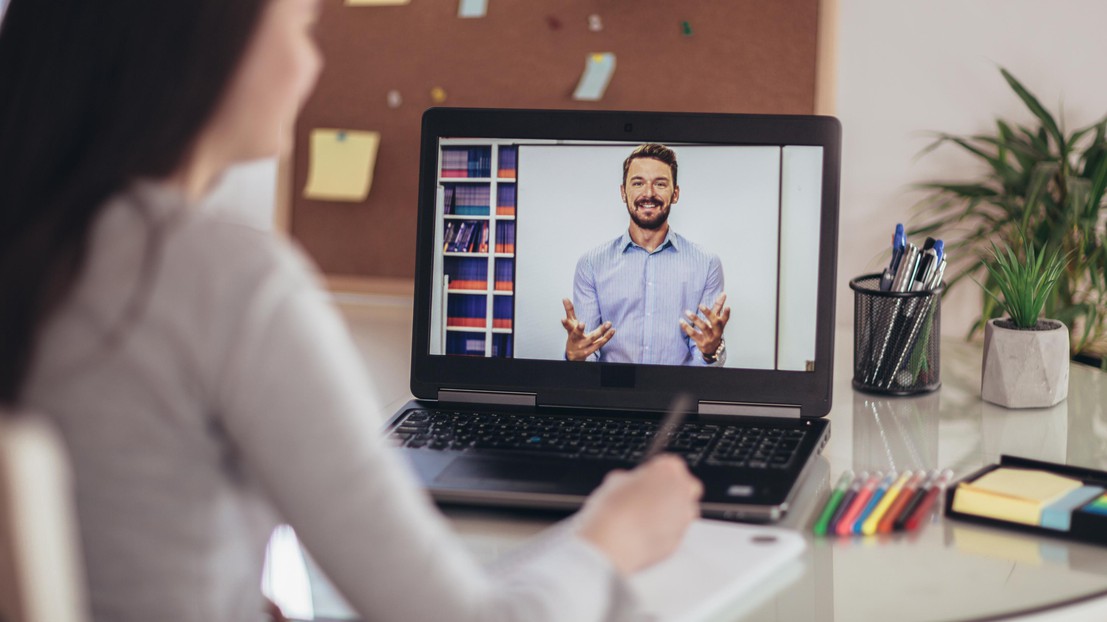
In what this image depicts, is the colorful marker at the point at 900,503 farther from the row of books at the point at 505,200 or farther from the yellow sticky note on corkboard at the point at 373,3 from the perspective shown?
the yellow sticky note on corkboard at the point at 373,3

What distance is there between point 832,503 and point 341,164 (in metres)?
1.25

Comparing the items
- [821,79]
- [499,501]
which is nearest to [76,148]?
[499,501]

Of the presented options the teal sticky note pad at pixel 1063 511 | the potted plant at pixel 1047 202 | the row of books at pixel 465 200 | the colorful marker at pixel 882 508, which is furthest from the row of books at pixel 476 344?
the potted plant at pixel 1047 202

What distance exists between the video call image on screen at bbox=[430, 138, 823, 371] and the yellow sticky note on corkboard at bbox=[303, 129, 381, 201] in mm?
794

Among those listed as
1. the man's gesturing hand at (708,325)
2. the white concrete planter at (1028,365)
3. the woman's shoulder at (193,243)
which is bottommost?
the white concrete planter at (1028,365)

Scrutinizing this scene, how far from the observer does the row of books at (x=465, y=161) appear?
1084 millimetres

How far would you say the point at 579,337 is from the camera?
107cm

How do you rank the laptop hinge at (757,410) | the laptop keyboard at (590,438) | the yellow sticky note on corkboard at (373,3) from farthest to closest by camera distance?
the yellow sticky note on corkboard at (373,3)
the laptop hinge at (757,410)
the laptop keyboard at (590,438)

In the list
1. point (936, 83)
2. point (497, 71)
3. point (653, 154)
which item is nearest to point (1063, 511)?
point (653, 154)

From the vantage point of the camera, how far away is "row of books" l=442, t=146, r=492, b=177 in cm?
108

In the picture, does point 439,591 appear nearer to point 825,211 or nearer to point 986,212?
point 825,211

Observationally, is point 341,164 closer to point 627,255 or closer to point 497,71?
point 497,71

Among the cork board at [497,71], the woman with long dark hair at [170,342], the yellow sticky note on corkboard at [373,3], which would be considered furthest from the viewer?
the yellow sticky note on corkboard at [373,3]

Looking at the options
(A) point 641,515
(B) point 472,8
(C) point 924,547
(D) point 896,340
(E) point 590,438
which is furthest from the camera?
(B) point 472,8
